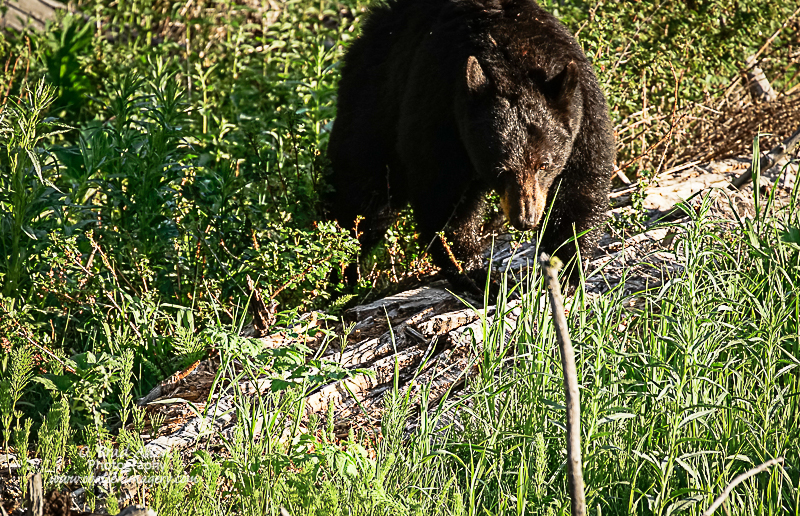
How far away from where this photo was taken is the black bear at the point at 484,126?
147 inches

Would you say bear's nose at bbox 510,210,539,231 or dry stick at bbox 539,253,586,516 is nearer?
dry stick at bbox 539,253,586,516

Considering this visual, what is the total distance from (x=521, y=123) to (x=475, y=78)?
30 centimetres

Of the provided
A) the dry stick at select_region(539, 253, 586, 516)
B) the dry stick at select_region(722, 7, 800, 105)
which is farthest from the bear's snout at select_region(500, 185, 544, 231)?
the dry stick at select_region(722, 7, 800, 105)

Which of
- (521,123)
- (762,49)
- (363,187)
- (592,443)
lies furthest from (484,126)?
(762,49)

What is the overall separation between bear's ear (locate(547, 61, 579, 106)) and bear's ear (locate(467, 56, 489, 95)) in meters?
0.31

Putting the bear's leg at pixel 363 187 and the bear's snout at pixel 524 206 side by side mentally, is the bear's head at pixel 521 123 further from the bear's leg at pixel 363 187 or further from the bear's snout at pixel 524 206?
the bear's leg at pixel 363 187

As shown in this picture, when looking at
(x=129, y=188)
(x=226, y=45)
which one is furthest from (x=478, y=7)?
(x=226, y=45)

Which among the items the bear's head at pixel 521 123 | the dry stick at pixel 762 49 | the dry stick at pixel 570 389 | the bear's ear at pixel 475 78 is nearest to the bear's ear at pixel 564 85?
the bear's head at pixel 521 123

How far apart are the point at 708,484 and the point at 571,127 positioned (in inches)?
73.4

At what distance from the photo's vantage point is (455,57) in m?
4.00

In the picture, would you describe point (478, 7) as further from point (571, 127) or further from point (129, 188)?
point (129, 188)

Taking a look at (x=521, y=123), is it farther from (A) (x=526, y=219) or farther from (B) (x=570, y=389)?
(B) (x=570, y=389)

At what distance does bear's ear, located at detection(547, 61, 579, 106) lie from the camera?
145 inches

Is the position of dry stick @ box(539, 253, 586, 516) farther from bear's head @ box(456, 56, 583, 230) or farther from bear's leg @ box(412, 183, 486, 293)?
bear's leg @ box(412, 183, 486, 293)
